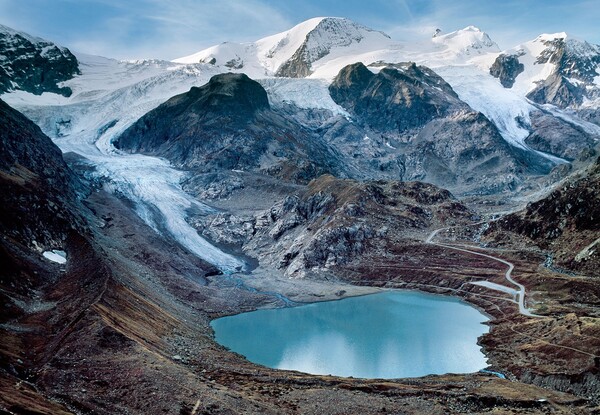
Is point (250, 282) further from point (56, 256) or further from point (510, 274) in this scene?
point (510, 274)

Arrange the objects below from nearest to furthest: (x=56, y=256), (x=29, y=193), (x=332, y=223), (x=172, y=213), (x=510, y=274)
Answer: (x=56, y=256) → (x=29, y=193) → (x=510, y=274) → (x=332, y=223) → (x=172, y=213)

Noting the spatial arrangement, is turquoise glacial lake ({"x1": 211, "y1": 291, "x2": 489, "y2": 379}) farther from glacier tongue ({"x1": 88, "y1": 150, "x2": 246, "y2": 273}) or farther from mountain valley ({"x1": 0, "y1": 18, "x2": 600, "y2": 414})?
glacier tongue ({"x1": 88, "y1": 150, "x2": 246, "y2": 273})

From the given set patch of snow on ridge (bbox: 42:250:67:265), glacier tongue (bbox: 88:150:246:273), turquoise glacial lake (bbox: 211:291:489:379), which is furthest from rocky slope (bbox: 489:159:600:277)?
patch of snow on ridge (bbox: 42:250:67:265)

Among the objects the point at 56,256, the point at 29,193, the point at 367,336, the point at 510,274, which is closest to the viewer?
the point at 56,256

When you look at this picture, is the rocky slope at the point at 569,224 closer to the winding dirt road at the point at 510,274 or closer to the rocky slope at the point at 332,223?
the winding dirt road at the point at 510,274

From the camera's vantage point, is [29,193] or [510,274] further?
[510,274]

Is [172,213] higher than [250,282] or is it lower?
higher

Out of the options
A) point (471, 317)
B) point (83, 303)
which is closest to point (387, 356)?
point (471, 317)

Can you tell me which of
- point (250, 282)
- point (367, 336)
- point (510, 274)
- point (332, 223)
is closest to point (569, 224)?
point (510, 274)
